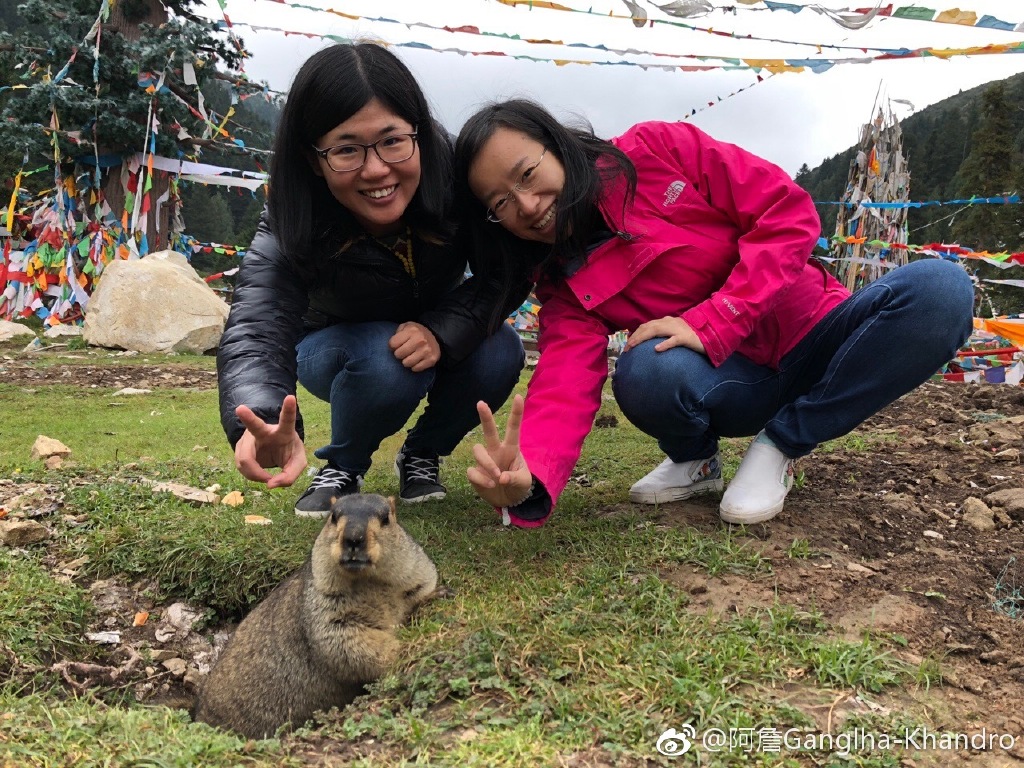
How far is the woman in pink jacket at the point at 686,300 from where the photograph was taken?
2.46 m

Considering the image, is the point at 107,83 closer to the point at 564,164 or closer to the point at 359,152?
the point at 359,152

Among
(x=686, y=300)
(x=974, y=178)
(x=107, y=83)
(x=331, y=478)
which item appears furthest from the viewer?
(x=974, y=178)

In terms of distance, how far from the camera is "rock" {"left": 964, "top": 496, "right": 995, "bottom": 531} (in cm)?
265

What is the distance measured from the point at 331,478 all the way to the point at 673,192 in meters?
1.89

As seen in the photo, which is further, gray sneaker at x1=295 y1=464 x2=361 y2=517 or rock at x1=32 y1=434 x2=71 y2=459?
rock at x1=32 y1=434 x2=71 y2=459

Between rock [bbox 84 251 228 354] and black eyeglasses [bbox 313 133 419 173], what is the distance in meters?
7.69

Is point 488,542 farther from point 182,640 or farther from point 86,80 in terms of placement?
point 86,80

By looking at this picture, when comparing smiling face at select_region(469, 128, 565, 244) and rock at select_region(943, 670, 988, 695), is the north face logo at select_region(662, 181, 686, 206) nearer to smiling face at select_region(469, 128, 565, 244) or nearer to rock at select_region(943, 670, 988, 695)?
smiling face at select_region(469, 128, 565, 244)

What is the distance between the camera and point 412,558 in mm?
2385

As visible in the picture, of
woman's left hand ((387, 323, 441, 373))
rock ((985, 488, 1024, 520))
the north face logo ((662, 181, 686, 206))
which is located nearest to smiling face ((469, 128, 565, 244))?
the north face logo ((662, 181, 686, 206))

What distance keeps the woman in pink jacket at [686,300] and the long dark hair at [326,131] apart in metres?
0.14

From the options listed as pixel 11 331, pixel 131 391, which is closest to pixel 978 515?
pixel 131 391

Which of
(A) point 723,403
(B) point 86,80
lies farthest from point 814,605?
(B) point 86,80

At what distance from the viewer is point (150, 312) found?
9.27 meters
